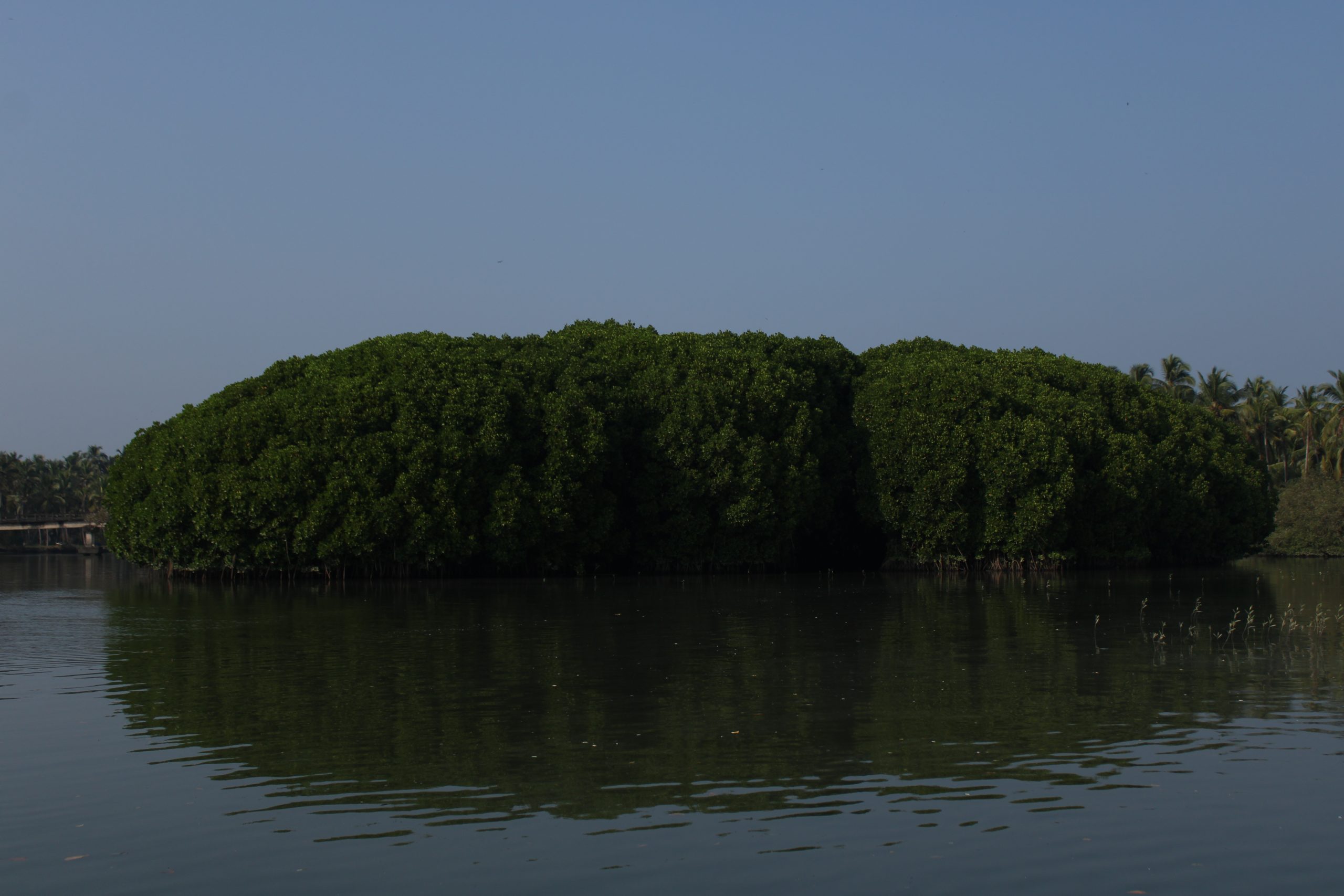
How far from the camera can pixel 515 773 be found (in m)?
14.6

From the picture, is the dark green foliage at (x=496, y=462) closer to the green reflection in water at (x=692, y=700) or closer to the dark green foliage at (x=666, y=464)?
the dark green foliage at (x=666, y=464)

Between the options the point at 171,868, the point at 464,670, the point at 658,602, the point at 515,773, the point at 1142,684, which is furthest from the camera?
the point at 658,602

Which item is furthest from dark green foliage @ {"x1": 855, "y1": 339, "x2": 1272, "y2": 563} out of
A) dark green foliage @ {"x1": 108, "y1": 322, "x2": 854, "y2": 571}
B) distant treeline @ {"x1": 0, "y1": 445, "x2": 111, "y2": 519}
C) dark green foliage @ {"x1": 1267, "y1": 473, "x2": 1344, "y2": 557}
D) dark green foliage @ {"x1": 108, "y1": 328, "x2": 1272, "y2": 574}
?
distant treeline @ {"x1": 0, "y1": 445, "x2": 111, "y2": 519}

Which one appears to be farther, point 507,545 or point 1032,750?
point 507,545

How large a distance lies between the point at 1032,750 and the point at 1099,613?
24016mm

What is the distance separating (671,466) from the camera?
70562 millimetres

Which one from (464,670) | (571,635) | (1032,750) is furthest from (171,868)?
(571,635)

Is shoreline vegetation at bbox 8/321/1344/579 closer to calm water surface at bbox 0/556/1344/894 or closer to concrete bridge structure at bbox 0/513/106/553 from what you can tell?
calm water surface at bbox 0/556/1344/894

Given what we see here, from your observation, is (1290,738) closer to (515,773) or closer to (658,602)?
(515,773)

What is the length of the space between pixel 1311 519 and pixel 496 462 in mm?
68215

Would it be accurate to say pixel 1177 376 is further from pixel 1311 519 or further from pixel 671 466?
pixel 671 466

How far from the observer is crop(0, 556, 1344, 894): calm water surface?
10922 millimetres

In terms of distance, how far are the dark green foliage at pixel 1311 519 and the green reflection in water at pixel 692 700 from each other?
6245 cm

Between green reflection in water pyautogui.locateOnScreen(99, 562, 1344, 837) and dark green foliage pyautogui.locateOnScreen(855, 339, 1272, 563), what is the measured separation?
27284 mm
